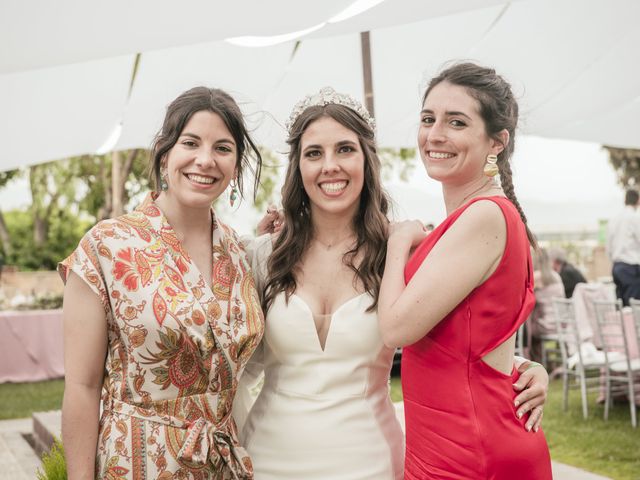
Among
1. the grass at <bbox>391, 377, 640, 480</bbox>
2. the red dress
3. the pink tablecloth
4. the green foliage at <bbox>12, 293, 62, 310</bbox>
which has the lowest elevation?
the grass at <bbox>391, 377, 640, 480</bbox>

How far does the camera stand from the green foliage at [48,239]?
64.3ft

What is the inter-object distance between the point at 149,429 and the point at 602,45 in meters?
7.08

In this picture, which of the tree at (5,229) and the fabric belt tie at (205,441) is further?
the tree at (5,229)

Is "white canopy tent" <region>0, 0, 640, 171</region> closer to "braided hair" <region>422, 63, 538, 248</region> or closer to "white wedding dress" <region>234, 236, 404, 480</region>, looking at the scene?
"braided hair" <region>422, 63, 538, 248</region>

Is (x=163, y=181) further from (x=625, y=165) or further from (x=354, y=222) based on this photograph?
(x=625, y=165)

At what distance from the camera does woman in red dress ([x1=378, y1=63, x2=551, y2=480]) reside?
209cm

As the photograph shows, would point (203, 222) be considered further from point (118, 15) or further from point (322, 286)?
point (118, 15)

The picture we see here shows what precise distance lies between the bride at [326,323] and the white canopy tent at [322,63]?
7.44 feet

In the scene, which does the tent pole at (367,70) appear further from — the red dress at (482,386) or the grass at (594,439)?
the red dress at (482,386)

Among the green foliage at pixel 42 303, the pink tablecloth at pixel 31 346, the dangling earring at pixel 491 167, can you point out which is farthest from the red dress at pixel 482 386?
the green foliage at pixel 42 303

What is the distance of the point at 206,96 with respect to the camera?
242 cm

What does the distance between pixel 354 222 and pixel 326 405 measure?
0.72 metres

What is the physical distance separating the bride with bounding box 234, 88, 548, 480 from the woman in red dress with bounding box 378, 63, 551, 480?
0.85ft

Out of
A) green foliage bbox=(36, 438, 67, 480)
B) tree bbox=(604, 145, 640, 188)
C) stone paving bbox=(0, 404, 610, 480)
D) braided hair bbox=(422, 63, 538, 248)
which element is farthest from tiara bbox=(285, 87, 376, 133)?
tree bbox=(604, 145, 640, 188)
